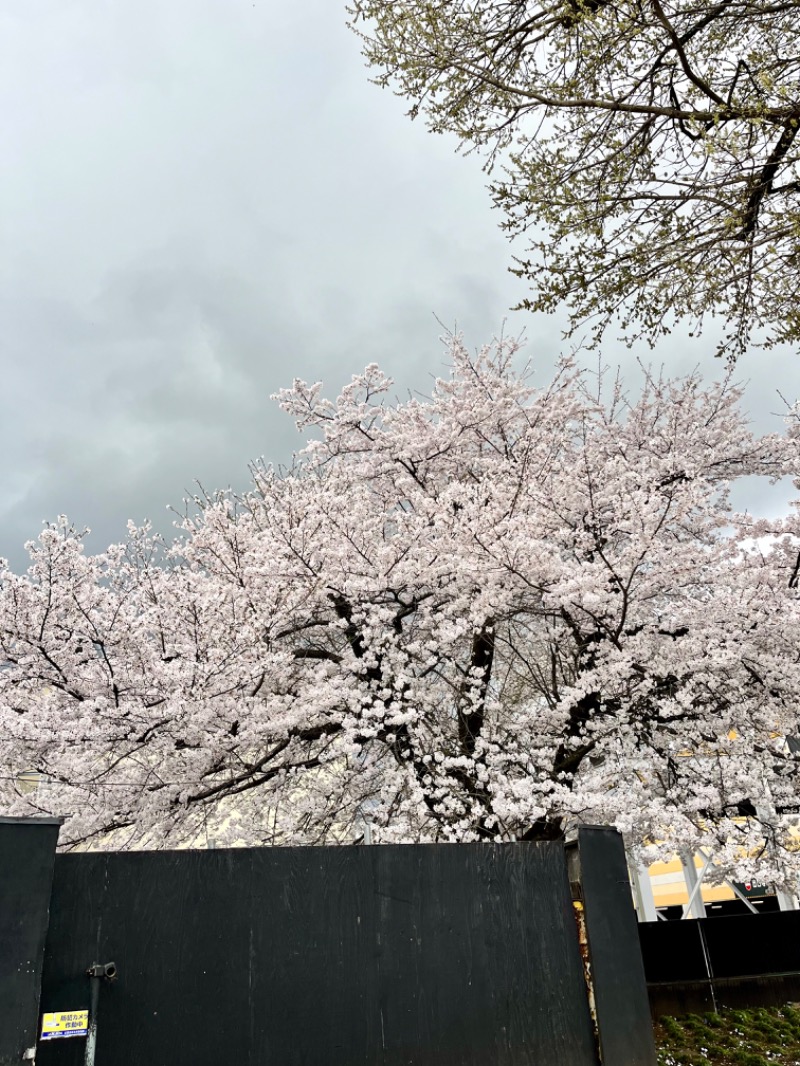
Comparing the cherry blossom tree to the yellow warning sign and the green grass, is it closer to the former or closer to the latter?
the green grass

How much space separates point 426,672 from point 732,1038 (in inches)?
171

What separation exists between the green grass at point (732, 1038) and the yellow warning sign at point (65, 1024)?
4922 millimetres

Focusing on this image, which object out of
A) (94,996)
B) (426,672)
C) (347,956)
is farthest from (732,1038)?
(94,996)

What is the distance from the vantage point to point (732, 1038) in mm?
6938

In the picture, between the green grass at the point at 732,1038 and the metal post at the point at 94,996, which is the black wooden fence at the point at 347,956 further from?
the green grass at the point at 732,1038

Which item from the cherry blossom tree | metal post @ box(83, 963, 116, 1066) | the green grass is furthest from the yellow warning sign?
the green grass

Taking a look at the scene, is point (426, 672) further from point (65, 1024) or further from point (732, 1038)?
point (65, 1024)

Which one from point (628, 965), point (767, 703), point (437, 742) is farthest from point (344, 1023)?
point (767, 703)

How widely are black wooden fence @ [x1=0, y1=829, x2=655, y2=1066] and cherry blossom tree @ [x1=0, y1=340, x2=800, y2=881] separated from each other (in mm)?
2450

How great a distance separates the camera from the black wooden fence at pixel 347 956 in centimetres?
281

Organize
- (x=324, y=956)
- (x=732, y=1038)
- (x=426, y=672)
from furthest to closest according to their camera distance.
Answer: (x=426, y=672) < (x=732, y=1038) < (x=324, y=956)

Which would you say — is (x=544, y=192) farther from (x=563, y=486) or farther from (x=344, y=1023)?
(x=344, y=1023)

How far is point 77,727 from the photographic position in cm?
662

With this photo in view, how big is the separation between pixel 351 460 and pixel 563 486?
3.38 meters
